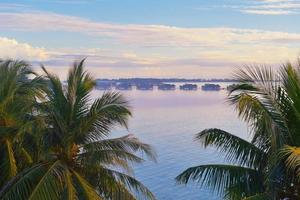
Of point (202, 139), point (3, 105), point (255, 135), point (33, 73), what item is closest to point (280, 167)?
point (255, 135)

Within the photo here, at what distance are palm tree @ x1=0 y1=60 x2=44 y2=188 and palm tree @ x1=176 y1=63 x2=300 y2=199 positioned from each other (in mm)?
5038

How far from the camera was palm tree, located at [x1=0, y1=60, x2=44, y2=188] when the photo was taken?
14.9m

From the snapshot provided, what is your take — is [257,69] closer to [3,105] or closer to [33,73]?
[3,105]

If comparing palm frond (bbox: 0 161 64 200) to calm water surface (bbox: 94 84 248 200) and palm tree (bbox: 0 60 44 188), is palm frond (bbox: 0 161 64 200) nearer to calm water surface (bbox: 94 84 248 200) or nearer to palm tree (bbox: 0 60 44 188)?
palm tree (bbox: 0 60 44 188)

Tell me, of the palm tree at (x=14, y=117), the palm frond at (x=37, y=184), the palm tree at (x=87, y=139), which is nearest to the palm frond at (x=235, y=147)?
the palm tree at (x=87, y=139)

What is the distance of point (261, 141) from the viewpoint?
42.1 ft

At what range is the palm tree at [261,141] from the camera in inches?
462

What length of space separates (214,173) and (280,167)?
6.66ft

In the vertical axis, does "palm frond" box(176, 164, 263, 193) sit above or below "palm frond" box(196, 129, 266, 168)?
below

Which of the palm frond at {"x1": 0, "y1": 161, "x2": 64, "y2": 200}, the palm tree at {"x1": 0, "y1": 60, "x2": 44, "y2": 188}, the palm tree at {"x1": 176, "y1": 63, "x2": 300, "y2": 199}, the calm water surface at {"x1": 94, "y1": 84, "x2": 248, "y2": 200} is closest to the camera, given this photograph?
the palm tree at {"x1": 176, "y1": 63, "x2": 300, "y2": 199}

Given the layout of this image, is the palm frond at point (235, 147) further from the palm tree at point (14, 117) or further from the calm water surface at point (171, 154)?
the palm tree at point (14, 117)

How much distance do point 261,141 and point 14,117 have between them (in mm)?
7570

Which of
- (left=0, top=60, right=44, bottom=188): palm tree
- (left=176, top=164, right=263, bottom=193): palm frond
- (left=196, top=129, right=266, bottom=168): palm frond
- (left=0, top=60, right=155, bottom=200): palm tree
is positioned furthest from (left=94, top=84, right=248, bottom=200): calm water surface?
(left=0, top=60, right=44, bottom=188): palm tree

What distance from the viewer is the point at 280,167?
11.7 m
